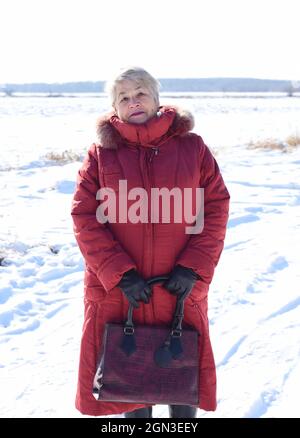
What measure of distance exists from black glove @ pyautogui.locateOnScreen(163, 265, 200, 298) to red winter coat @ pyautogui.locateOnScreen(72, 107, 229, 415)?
3cm

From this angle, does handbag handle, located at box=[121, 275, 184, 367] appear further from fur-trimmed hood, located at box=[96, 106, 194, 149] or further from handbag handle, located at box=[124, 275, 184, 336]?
fur-trimmed hood, located at box=[96, 106, 194, 149]

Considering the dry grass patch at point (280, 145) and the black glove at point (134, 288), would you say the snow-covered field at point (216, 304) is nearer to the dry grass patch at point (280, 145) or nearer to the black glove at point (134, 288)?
the black glove at point (134, 288)

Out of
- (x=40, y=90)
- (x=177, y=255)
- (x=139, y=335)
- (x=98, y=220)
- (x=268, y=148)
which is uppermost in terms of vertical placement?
(x=40, y=90)

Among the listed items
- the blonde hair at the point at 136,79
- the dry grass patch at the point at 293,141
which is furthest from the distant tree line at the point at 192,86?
the blonde hair at the point at 136,79

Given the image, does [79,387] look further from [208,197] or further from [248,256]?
[248,256]

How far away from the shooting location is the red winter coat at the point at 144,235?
203 cm

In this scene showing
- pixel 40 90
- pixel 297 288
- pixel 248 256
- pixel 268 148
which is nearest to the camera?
pixel 297 288

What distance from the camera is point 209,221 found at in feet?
7.06

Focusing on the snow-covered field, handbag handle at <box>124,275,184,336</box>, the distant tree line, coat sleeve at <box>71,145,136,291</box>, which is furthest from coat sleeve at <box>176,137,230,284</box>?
the distant tree line

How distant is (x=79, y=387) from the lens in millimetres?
2172

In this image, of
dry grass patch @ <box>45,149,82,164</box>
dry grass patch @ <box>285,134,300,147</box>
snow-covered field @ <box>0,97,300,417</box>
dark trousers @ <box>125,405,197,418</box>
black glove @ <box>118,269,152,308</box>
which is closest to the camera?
black glove @ <box>118,269,152,308</box>

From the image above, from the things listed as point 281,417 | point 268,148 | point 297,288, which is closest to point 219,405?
point 281,417

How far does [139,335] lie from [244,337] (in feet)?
5.00

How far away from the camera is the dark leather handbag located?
201 centimetres
